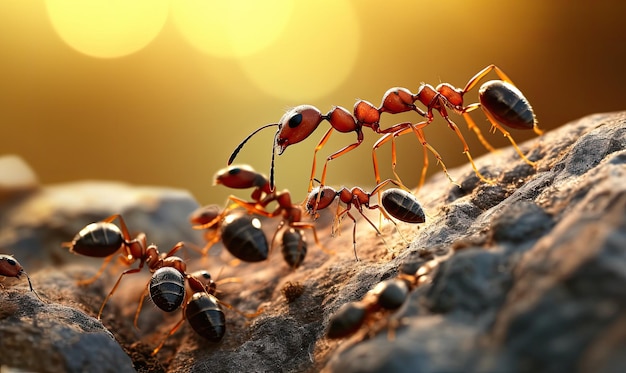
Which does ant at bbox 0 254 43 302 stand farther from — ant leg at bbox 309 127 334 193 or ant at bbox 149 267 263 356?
ant leg at bbox 309 127 334 193

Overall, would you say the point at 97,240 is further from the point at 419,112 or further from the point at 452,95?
the point at 452,95

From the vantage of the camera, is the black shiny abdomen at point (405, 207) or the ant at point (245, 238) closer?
the black shiny abdomen at point (405, 207)

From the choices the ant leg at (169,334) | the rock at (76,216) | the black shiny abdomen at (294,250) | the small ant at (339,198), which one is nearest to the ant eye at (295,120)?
the small ant at (339,198)

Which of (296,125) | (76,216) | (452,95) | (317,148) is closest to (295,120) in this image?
Result: (296,125)

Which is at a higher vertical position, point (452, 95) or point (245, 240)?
point (452, 95)

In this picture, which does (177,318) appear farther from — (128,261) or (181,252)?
(181,252)

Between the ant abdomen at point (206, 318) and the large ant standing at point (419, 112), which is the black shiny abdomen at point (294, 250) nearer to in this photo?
the large ant standing at point (419, 112)
